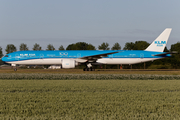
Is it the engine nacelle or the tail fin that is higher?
the tail fin

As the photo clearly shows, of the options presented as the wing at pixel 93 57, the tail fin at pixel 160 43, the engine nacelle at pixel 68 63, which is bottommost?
the engine nacelle at pixel 68 63

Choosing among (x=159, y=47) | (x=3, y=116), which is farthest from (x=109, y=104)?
(x=159, y=47)

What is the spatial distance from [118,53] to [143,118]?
26171 mm

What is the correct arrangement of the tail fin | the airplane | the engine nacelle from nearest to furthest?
the engine nacelle < the airplane < the tail fin

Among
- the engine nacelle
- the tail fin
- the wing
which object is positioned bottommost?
the engine nacelle

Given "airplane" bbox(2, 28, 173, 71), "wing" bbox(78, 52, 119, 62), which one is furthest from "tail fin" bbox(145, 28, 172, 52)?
"wing" bbox(78, 52, 119, 62)

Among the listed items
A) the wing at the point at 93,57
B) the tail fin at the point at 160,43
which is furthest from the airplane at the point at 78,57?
the tail fin at the point at 160,43

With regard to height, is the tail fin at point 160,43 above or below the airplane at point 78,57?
above

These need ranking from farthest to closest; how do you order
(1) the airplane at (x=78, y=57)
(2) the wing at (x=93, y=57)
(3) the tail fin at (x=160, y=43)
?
A: (3) the tail fin at (x=160, y=43), (1) the airplane at (x=78, y=57), (2) the wing at (x=93, y=57)

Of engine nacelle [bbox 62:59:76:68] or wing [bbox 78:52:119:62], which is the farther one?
wing [bbox 78:52:119:62]

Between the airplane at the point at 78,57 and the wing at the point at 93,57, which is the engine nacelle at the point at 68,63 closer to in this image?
the airplane at the point at 78,57

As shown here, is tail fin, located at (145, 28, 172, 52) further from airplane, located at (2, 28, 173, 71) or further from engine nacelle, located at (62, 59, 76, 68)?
engine nacelle, located at (62, 59, 76, 68)

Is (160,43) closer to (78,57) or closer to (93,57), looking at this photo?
(93,57)

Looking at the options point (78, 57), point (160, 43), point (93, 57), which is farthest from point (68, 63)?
point (160, 43)
